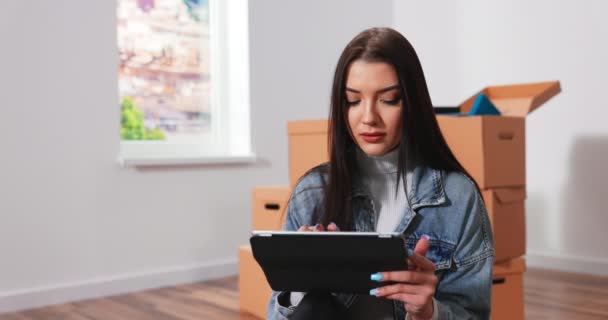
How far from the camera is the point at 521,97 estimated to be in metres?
2.53

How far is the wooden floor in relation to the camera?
2.36 meters

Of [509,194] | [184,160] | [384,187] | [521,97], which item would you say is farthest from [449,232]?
[184,160]

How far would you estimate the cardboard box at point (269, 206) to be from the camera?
7.86ft

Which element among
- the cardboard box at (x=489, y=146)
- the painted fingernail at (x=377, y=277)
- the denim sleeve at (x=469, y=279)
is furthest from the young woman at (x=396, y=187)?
the cardboard box at (x=489, y=146)

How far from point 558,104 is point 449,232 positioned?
7.98ft

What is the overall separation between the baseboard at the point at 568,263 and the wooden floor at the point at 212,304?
0.31 feet

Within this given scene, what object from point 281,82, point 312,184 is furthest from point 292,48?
point 312,184

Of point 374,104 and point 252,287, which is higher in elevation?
point 374,104

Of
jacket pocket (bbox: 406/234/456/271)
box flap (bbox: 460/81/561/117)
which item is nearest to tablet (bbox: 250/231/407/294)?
jacket pocket (bbox: 406/234/456/271)

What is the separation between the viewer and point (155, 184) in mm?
2965

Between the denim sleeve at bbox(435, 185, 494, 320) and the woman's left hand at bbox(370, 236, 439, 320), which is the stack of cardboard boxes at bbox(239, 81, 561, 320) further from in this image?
the woman's left hand at bbox(370, 236, 439, 320)

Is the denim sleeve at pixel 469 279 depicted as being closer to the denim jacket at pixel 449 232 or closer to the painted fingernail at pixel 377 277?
the denim jacket at pixel 449 232

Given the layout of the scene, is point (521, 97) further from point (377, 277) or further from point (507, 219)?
point (377, 277)

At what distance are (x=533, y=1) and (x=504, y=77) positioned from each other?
0.40 metres
